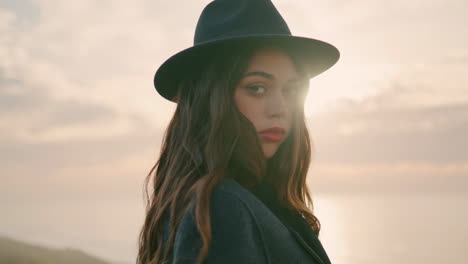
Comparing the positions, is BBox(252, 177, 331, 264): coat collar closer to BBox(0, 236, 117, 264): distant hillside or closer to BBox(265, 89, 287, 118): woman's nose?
BBox(265, 89, 287, 118): woman's nose

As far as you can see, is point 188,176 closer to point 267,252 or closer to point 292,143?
point 267,252

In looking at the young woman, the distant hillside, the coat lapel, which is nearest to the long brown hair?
the young woman

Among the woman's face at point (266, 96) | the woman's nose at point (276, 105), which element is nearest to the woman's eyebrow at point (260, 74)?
the woman's face at point (266, 96)

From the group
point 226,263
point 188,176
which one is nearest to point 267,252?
point 226,263

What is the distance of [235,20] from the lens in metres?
3.25

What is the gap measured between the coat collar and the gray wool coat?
0.46m

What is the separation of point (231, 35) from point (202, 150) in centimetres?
81

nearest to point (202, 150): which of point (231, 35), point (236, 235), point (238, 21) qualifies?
point (236, 235)

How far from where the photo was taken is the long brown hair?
2654 millimetres

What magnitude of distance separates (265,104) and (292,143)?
66 cm

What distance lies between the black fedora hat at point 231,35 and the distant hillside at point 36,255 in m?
12.6

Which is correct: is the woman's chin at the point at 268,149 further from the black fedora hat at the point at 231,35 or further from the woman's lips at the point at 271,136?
the black fedora hat at the point at 231,35

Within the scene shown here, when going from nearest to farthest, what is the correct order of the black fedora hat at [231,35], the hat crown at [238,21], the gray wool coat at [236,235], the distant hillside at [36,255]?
1. the gray wool coat at [236,235]
2. the black fedora hat at [231,35]
3. the hat crown at [238,21]
4. the distant hillside at [36,255]

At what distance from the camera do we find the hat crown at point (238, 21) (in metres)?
3.22
